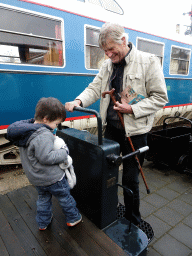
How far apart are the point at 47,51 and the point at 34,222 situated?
9.58ft

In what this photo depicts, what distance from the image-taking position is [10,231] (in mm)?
1539

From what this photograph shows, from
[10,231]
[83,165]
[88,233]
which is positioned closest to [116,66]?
[83,165]

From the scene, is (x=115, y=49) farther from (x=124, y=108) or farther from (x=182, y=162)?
(x=182, y=162)

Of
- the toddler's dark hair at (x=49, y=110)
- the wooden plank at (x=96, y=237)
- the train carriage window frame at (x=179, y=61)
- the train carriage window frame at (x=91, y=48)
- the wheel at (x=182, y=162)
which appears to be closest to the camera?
the wooden plank at (x=96, y=237)

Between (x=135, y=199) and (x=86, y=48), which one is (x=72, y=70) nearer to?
(x=86, y=48)

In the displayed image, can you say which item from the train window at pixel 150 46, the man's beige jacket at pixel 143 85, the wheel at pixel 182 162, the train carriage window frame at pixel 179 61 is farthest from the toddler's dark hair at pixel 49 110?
the train carriage window frame at pixel 179 61

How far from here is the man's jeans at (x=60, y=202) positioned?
1.53 m

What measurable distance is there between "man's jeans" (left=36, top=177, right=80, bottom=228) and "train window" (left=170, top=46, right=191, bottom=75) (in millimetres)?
5497

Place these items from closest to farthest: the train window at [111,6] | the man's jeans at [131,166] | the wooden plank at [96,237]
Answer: the wooden plank at [96,237] → the man's jeans at [131,166] → the train window at [111,6]

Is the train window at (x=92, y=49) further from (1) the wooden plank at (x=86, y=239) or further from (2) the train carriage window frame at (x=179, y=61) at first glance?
(1) the wooden plank at (x=86, y=239)

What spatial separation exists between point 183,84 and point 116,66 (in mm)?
5399

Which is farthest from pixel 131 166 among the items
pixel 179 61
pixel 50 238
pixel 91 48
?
pixel 179 61

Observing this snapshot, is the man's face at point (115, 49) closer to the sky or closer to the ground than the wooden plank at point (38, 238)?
closer to the sky

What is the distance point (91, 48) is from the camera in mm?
4094
